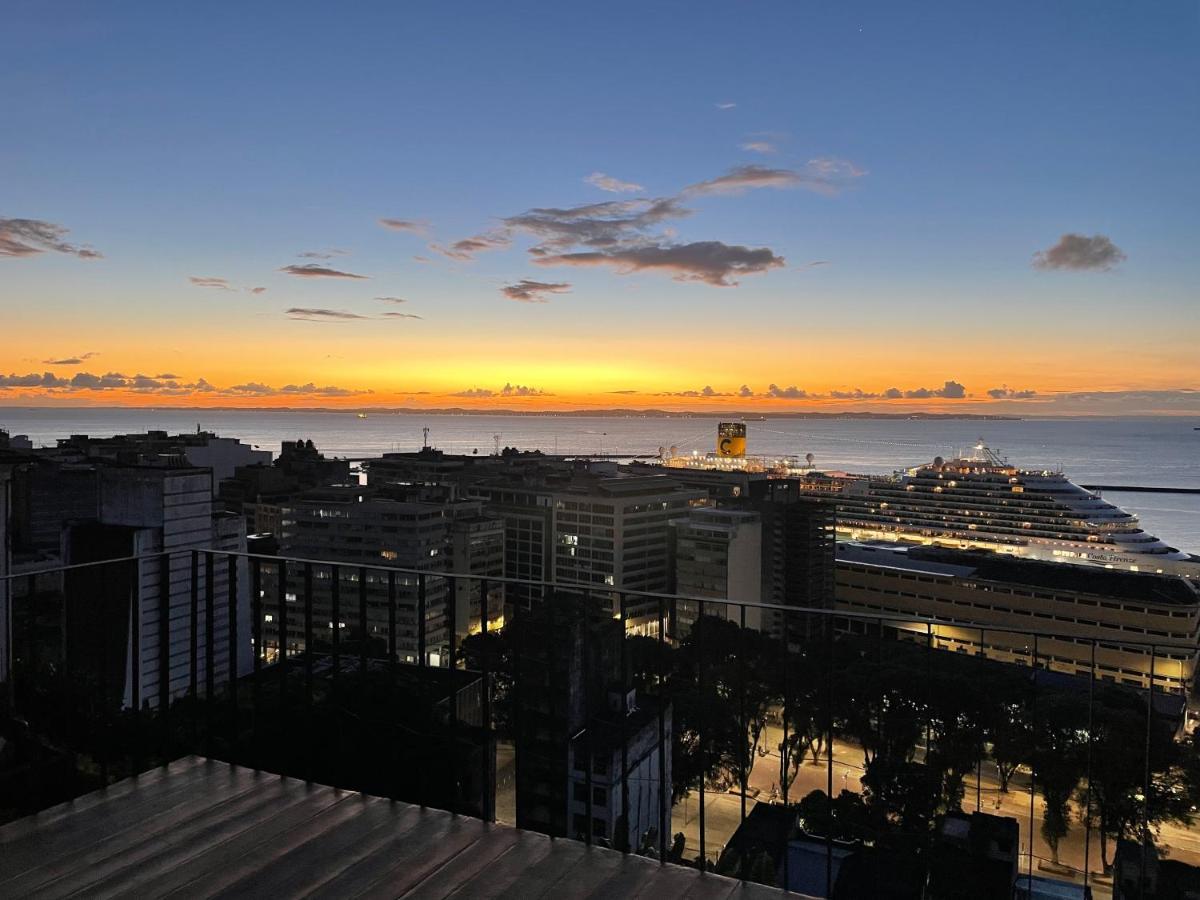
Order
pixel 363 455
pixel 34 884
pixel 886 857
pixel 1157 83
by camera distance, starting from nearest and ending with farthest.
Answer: pixel 34 884 → pixel 886 857 → pixel 1157 83 → pixel 363 455

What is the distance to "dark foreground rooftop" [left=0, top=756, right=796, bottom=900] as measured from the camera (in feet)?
6.84

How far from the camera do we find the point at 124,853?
2.28 metres

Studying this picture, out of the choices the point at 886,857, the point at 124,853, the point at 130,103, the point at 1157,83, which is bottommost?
the point at 886,857

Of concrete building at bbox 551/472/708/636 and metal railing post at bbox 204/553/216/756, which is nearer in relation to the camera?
metal railing post at bbox 204/553/216/756

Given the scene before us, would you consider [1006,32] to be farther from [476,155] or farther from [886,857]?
[886,857]

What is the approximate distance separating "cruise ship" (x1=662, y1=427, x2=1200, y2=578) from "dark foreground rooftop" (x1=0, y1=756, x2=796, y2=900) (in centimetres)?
3785

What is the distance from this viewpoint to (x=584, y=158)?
19.4 m

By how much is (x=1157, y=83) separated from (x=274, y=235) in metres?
21.9

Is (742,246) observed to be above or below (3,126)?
above

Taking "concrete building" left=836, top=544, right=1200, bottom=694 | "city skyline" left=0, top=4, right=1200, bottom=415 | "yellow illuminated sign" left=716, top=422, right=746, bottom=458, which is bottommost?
"concrete building" left=836, top=544, right=1200, bottom=694

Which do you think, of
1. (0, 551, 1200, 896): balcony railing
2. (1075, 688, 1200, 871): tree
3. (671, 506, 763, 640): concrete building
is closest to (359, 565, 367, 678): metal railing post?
(0, 551, 1200, 896): balcony railing

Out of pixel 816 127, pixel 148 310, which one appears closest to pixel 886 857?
pixel 816 127

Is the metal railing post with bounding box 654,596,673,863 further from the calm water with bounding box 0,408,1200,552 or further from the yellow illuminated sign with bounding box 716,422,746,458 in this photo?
the yellow illuminated sign with bounding box 716,422,746,458

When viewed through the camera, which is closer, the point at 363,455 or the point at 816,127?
the point at 816,127
